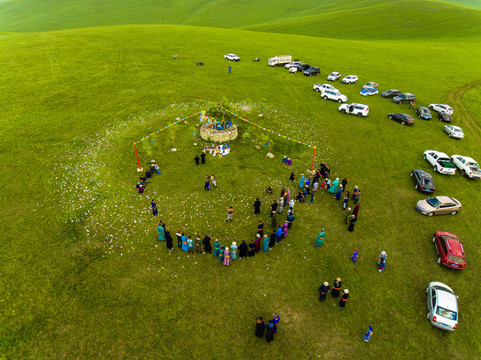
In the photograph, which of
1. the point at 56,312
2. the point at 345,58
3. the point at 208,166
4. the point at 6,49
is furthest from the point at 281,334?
the point at 6,49

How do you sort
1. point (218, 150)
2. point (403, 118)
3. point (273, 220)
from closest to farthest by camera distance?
point (273, 220) < point (218, 150) < point (403, 118)

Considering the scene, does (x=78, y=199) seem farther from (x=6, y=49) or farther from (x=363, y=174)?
(x=6, y=49)

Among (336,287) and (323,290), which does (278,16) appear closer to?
(336,287)

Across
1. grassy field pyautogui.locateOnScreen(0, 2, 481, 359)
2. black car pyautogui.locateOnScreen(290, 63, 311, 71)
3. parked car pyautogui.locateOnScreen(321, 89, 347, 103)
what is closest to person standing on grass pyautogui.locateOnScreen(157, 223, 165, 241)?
grassy field pyautogui.locateOnScreen(0, 2, 481, 359)

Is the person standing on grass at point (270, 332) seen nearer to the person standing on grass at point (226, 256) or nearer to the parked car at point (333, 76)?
the person standing on grass at point (226, 256)

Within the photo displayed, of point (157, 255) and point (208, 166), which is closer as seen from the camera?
point (157, 255)

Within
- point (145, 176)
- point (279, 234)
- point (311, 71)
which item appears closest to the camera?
point (279, 234)

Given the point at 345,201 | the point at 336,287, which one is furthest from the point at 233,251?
the point at 345,201
